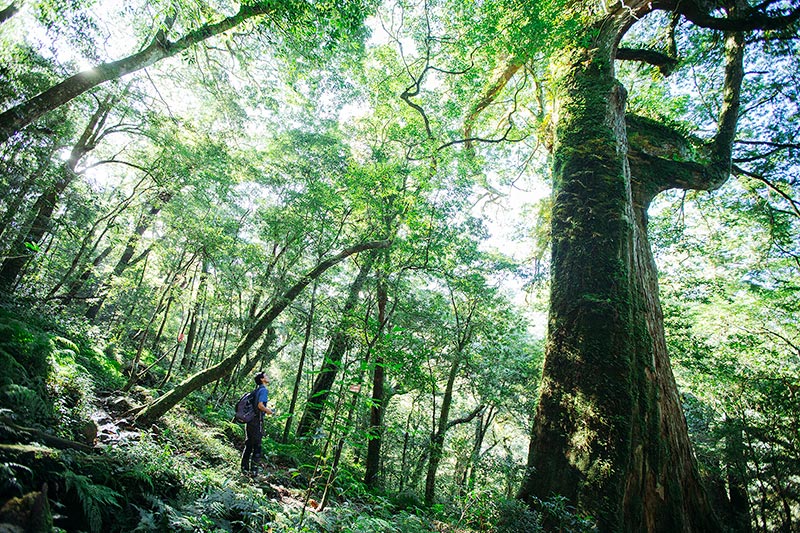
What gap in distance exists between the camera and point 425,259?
8.97 m

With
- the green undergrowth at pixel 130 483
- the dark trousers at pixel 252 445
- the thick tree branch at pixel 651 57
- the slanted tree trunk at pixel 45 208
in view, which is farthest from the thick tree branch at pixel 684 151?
the slanted tree trunk at pixel 45 208

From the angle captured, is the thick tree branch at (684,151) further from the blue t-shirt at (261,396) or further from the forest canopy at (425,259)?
the blue t-shirt at (261,396)

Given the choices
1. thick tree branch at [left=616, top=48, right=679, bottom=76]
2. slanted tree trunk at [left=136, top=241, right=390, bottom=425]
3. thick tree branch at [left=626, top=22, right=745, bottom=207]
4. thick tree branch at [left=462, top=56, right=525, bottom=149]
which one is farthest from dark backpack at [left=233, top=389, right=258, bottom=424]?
thick tree branch at [left=616, top=48, right=679, bottom=76]

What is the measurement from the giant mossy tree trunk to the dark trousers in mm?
4728

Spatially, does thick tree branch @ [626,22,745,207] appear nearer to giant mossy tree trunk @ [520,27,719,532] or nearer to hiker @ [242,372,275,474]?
giant mossy tree trunk @ [520,27,719,532]

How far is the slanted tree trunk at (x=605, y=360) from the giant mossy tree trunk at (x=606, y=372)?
0.04ft

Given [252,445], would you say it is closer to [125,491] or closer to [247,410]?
[247,410]

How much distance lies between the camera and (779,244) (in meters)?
9.26

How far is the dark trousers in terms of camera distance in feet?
19.5

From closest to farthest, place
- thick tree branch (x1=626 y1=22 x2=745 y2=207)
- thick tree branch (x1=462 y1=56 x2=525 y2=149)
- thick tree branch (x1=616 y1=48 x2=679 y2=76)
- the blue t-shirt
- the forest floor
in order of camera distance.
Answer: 1. the forest floor
2. thick tree branch (x1=626 y1=22 x2=745 y2=207)
3. the blue t-shirt
4. thick tree branch (x1=616 y1=48 x2=679 y2=76)
5. thick tree branch (x1=462 y1=56 x2=525 y2=149)

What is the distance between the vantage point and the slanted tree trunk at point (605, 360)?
3.25 metres

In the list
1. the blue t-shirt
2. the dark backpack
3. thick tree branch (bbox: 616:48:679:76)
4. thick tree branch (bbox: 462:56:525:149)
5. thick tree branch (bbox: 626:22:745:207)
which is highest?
thick tree branch (bbox: 462:56:525:149)

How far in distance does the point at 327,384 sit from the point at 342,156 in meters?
7.84

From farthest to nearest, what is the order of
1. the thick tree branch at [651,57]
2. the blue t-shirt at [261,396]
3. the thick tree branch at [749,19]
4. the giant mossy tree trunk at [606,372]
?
the thick tree branch at [651,57], the blue t-shirt at [261,396], the thick tree branch at [749,19], the giant mossy tree trunk at [606,372]
